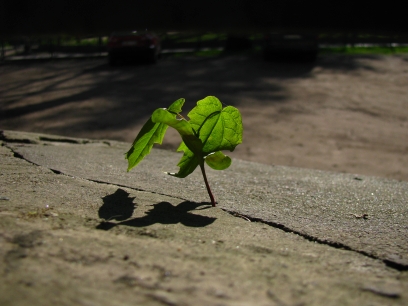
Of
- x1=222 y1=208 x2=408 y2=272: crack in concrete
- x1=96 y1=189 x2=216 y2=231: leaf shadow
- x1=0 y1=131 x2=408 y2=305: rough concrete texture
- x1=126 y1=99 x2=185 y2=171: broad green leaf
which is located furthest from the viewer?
x1=126 y1=99 x2=185 y2=171: broad green leaf

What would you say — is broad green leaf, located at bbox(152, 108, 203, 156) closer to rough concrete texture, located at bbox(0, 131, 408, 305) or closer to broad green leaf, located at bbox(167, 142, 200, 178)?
broad green leaf, located at bbox(167, 142, 200, 178)

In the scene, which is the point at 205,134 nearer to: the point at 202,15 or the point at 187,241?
the point at 187,241

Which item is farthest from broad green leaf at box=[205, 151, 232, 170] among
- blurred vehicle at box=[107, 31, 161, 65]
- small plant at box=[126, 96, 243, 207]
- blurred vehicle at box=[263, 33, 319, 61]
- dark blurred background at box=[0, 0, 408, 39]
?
blurred vehicle at box=[263, 33, 319, 61]

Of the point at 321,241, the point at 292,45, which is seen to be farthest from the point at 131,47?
the point at 321,241

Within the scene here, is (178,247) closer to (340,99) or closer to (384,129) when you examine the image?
(384,129)

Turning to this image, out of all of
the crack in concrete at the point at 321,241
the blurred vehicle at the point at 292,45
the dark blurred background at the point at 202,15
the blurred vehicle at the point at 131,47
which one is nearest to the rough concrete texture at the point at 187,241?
the crack in concrete at the point at 321,241

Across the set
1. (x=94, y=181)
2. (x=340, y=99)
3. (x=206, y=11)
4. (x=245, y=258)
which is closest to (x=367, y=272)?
(x=245, y=258)
